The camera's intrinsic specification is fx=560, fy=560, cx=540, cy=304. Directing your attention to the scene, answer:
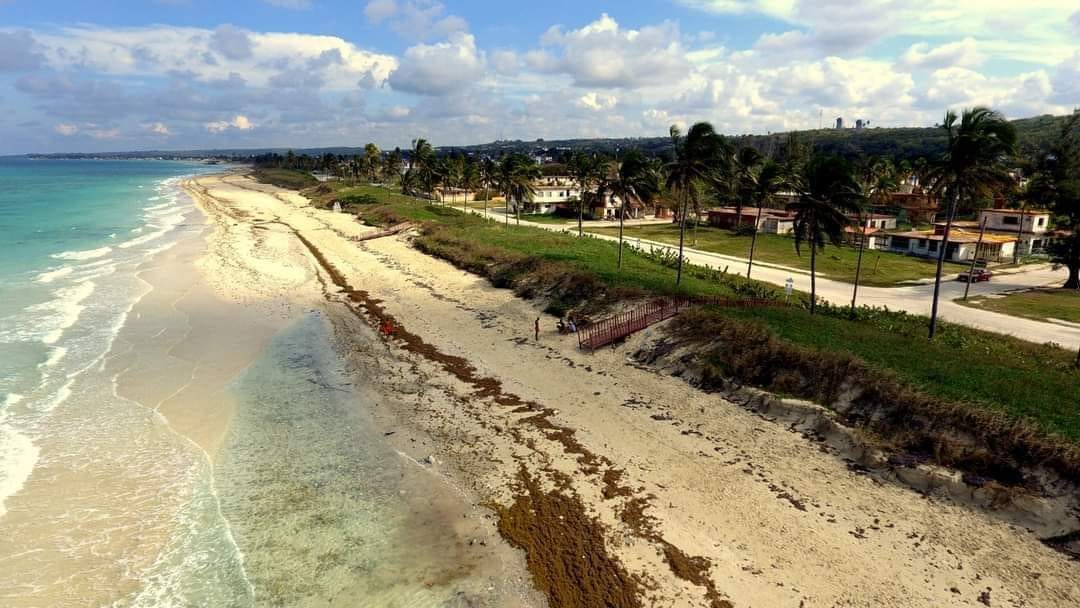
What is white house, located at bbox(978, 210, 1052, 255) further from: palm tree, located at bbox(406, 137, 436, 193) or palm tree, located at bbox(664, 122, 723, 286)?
palm tree, located at bbox(406, 137, 436, 193)

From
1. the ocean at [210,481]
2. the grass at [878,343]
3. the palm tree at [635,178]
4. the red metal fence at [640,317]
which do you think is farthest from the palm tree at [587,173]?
the ocean at [210,481]

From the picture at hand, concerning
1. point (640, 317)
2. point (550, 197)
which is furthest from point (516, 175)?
point (640, 317)

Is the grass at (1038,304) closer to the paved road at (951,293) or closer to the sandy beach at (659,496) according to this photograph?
the paved road at (951,293)

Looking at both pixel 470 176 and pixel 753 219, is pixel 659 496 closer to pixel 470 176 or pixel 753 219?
pixel 753 219

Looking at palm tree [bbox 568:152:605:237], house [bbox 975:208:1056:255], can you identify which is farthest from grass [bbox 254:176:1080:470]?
house [bbox 975:208:1056:255]

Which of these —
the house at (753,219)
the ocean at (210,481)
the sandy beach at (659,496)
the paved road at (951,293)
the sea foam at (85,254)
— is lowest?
the ocean at (210,481)
